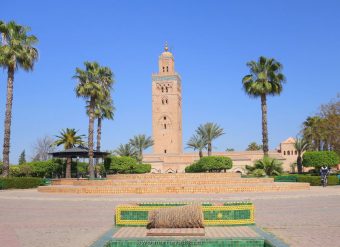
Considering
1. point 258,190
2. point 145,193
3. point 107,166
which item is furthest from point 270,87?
point 107,166

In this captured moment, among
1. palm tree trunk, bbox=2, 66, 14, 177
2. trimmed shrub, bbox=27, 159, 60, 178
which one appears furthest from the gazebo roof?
trimmed shrub, bbox=27, 159, 60, 178

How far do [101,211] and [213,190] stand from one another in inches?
368

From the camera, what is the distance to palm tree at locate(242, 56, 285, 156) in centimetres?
3684

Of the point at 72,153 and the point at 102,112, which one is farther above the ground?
the point at 102,112

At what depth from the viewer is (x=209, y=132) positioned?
61.1 m

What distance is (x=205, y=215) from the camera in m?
8.70

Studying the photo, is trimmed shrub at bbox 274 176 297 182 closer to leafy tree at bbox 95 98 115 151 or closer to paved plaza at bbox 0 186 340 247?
paved plaza at bbox 0 186 340 247

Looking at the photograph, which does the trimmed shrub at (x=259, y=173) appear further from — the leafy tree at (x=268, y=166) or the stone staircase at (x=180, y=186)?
the stone staircase at (x=180, y=186)

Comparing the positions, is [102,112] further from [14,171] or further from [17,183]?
[17,183]

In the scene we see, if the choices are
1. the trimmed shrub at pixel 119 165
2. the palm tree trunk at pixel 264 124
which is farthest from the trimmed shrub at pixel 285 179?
the trimmed shrub at pixel 119 165

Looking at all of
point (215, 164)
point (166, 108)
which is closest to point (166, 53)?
point (166, 108)

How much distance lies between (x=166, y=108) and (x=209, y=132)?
2616 cm

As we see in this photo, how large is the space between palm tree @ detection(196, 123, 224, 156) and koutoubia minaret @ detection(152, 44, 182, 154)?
22624 mm

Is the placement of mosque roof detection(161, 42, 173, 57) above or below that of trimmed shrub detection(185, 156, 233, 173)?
above
